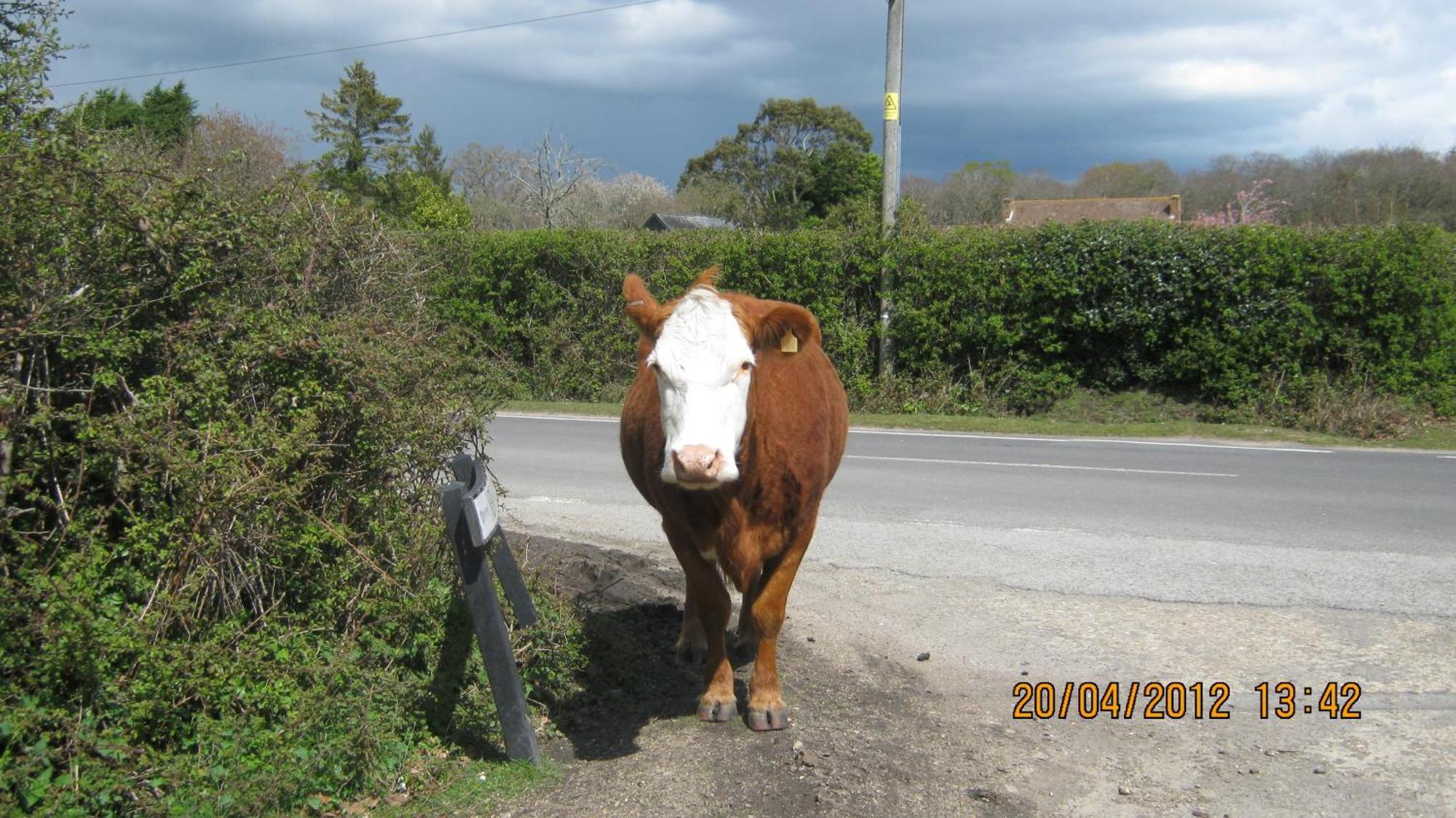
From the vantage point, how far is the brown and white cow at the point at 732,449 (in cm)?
374

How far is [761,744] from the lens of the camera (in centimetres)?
427

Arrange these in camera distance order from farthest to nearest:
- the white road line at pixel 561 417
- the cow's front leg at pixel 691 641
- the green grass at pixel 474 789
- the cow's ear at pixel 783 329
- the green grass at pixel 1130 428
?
the white road line at pixel 561 417
the green grass at pixel 1130 428
the cow's front leg at pixel 691 641
the cow's ear at pixel 783 329
the green grass at pixel 474 789

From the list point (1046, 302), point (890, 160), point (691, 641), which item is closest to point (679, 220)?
point (890, 160)

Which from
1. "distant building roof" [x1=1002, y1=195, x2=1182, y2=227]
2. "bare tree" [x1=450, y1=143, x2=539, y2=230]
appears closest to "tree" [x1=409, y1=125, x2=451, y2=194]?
"bare tree" [x1=450, y1=143, x2=539, y2=230]

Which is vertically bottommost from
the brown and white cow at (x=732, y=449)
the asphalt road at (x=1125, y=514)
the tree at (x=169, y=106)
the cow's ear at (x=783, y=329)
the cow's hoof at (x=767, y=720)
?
the asphalt road at (x=1125, y=514)

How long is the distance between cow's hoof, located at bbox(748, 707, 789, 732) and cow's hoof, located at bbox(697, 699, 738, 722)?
117 millimetres

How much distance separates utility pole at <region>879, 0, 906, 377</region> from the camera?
17.0 meters

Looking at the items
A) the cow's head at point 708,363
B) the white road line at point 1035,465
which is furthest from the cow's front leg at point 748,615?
the white road line at point 1035,465

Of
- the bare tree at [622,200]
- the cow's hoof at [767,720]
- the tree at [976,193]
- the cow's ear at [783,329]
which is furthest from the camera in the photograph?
the tree at [976,193]

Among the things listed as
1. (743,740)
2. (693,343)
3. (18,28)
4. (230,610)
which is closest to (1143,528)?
(743,740)

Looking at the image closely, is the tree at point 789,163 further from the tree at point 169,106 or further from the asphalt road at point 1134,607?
the asphalt road at point 1134,607

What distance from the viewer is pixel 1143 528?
334 inches

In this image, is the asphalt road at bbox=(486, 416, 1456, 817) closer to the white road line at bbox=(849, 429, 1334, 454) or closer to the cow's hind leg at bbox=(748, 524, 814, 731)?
the cow's hind leg at bbox=(748, 524, 814, 731)

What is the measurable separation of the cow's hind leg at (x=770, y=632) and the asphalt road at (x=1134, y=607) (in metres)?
0.29
